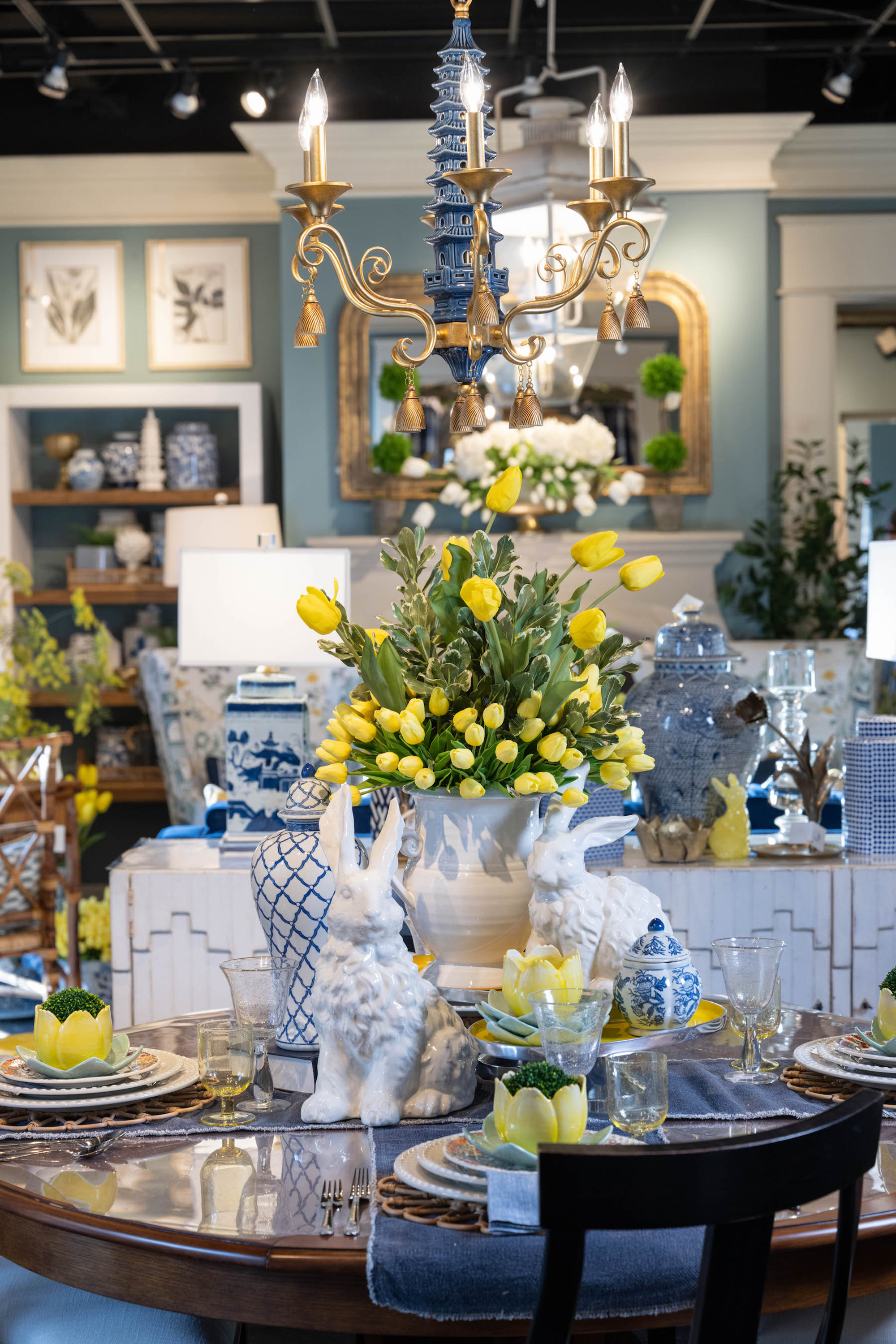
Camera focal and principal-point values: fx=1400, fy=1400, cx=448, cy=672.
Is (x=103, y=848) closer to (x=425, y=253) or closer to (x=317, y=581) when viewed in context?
(x=425, y=253)

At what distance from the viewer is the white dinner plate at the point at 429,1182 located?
3.59ft

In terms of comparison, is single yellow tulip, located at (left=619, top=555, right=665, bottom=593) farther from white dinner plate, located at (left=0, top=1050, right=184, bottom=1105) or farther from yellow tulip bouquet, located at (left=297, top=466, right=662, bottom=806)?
white dinner plate, located at (left=0, top=1050, right=184, bottom=1105)

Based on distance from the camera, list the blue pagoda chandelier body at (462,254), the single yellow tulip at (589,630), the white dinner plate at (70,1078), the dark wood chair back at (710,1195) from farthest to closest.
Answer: the blue pagoda chandelier body at (462,254) < the single yellow tulip at (589,630) < the white dinner plate at (70,1078) < the dark wood chair back at (710,1195)

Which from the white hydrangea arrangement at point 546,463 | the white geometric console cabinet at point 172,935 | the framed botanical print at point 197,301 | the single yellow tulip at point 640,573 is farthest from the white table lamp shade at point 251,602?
the framed botanical print at point 197,301

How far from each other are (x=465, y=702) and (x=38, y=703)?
457 cm

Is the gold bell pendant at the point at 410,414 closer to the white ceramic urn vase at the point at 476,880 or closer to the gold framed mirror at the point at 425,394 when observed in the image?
the white ceramic urn vase at the point at 476,880

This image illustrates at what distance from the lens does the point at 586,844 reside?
4.70 feet

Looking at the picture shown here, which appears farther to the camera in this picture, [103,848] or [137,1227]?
[103,848]

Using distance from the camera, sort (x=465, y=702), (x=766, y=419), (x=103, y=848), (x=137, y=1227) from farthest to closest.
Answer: (x=103, y=848)
(x=766, y=419)
(x=465, y=702)
(x=137, y=1227)

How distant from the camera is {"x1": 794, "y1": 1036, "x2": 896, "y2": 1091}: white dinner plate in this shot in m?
1.39

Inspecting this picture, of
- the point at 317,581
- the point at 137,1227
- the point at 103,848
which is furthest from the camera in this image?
the point at 103,848

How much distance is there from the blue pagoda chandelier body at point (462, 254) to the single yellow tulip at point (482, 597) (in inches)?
14.2

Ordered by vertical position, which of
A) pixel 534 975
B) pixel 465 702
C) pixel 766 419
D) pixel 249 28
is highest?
pixel 249 28

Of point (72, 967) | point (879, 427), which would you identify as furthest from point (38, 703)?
point (879, 427)
